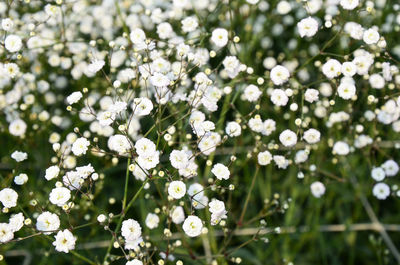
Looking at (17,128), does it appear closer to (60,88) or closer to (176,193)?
(60,88)

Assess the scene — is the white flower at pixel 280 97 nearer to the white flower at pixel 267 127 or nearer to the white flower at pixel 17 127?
the white flower at pixel 267 127

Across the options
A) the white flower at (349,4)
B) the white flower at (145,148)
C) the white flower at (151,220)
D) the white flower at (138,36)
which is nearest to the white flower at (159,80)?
the white flower at (145,148)

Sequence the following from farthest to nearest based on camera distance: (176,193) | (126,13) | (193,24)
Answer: (126,13) < (193,24) < (176,193)

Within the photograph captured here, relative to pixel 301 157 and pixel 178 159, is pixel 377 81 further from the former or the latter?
pixel 178 159

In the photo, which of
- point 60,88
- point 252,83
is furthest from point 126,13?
point 252,83

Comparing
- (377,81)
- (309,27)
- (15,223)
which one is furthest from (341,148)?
(15,223)
